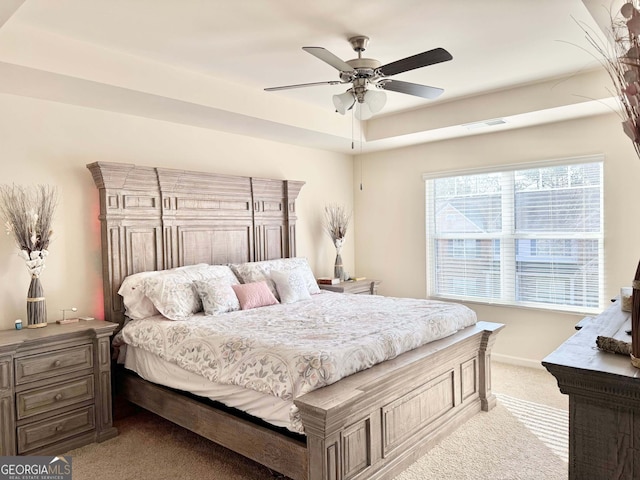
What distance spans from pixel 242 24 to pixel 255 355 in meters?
2.07

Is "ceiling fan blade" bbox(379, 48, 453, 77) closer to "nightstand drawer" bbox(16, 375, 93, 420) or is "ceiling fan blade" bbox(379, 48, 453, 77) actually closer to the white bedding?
the white bedding

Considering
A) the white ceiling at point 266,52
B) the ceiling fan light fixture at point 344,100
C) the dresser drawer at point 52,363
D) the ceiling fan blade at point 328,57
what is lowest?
the dresser drawer at point 52,363

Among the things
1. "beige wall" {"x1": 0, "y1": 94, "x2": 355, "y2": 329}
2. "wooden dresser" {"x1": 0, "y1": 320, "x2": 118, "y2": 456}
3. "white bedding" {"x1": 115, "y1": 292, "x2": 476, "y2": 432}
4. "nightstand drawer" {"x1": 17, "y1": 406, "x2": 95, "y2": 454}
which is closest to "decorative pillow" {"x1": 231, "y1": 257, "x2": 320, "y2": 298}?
"white bedding" {"x1": 115, "y1": 292, "x2": 476, "y2": 432}

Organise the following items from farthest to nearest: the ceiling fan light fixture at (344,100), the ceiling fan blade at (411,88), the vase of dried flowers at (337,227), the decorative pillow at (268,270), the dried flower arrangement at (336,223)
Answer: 1. the dried flower arrangement at (336,223)
2. the vase of dried flowers at (337,227)
3. the decorative pillow at (268,270)
4. the ceiling fan light fixture at (344,100)
5. the ceiling fan blade at (411,88)

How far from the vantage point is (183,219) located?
407 cm

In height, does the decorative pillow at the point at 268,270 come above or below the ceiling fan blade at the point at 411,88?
below

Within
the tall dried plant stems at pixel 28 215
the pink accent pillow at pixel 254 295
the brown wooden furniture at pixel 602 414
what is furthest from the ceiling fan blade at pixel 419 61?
the tall dried plant stems at pixel 28 215

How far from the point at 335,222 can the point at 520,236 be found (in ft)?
7.31

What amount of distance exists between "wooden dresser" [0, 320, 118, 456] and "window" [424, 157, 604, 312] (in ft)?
12.4

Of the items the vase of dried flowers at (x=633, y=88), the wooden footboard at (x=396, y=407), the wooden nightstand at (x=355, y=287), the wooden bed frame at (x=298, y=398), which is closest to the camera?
the vase of dried flowers at (x=633, y=88)

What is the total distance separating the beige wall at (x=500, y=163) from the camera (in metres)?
4.02

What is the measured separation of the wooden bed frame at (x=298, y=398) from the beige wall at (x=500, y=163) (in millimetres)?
1299

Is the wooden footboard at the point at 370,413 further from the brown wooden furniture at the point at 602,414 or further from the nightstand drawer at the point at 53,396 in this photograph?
the brown wooden furniture at the point at 602,414

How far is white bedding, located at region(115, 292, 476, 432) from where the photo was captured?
231cm
